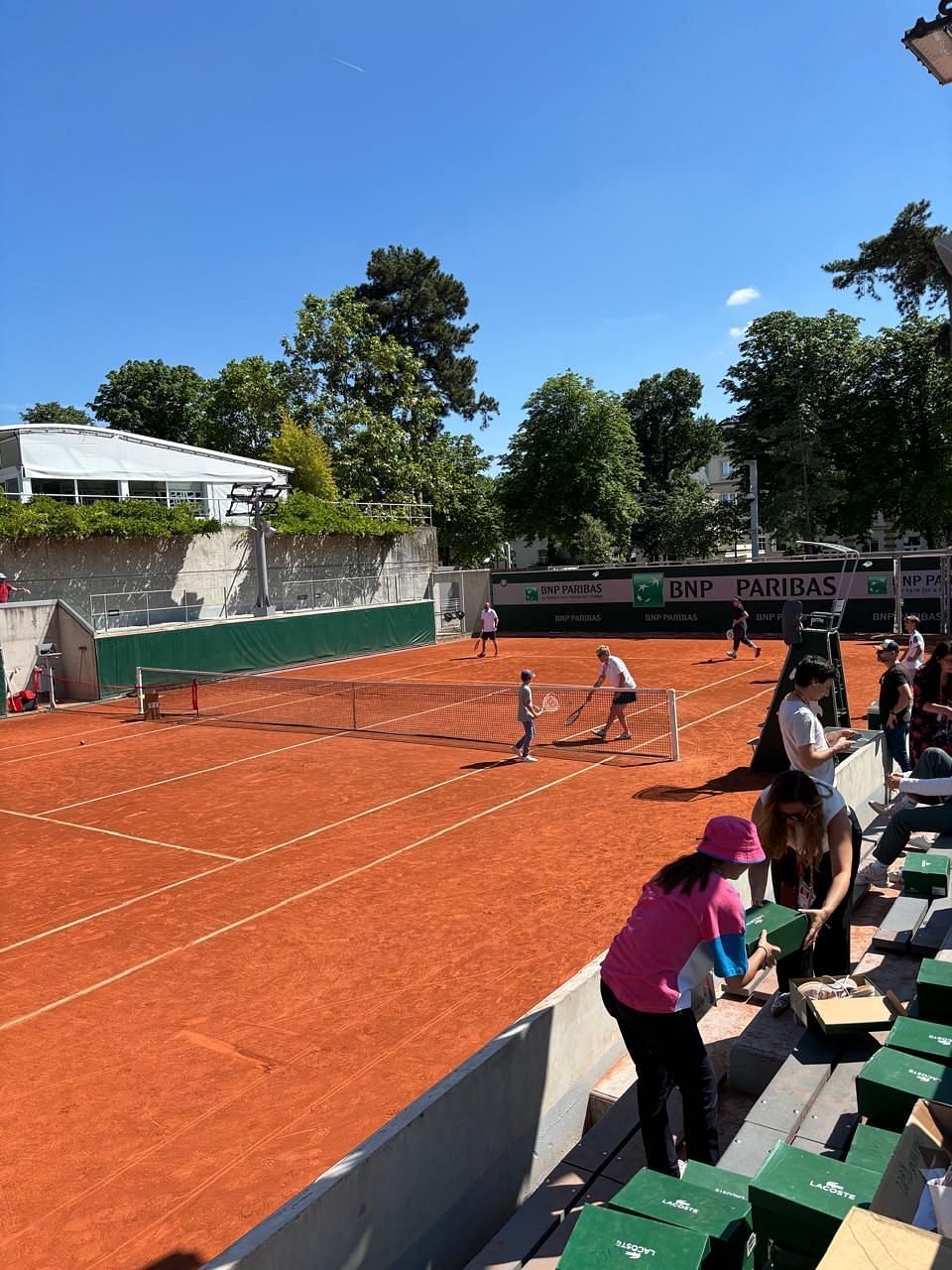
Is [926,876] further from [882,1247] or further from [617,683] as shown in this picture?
[617,683]

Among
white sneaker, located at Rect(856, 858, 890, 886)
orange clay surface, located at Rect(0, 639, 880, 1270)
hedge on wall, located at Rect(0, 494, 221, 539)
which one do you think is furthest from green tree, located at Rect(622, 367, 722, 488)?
white sneaker, located at Rect(856, 858, 890, 886)

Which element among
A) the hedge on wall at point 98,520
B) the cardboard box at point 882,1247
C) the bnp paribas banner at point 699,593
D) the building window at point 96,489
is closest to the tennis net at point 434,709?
the hedge on wall at point 98,520

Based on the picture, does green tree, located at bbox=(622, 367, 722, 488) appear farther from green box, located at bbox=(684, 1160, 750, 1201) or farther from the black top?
green box, located at bbox=(684, 1160, 750, 1201)

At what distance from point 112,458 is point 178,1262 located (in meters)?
35.0

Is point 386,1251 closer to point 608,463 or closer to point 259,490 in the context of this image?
point 259,490

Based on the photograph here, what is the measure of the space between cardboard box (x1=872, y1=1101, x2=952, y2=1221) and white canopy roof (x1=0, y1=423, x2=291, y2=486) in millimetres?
34475

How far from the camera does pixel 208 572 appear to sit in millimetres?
34562

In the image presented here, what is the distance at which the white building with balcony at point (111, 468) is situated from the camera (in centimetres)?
3244

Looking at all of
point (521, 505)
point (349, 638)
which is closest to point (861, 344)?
point (521, 505)

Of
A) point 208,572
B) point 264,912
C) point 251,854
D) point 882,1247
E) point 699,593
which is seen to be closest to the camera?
point 882,1247

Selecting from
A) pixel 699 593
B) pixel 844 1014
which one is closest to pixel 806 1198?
pixel 844 1014

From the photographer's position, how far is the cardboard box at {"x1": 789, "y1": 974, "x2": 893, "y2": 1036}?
434cm

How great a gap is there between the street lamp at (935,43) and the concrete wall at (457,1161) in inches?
211

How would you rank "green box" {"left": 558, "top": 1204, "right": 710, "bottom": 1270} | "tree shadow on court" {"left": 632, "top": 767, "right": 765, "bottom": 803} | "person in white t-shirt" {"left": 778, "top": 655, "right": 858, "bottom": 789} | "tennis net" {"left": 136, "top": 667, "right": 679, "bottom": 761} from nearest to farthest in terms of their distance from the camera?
1. "green box" {"left": 558, "top": 1204, "right": 710, "bottom": 1270}
2. "person in white t-shirt" {"left": 778, "top": 655, "right": 858, "bottom": 789}
3. "tree shadow on court" {"left": 632, "top": 767, "right": 765, "bottom": 803}
4. "tennis net" {"left": 136, "top": 667, "right": 679, "bottom": 761}
